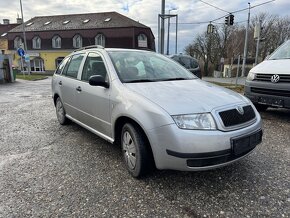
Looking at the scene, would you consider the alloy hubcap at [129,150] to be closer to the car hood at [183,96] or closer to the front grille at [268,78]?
the car hood at [183,96]

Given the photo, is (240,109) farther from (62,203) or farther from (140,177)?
(62,203)

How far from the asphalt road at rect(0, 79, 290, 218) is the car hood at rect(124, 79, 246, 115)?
945 millimetres

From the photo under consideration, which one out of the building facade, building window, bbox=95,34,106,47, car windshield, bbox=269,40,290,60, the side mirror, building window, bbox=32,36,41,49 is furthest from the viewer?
building window, bbox=32,36,41,49

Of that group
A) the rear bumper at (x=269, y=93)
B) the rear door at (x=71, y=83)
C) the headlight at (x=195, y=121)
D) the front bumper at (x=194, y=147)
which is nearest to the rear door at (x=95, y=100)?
the rear door at (x=71, y=83)

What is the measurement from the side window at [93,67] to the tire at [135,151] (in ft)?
3.25

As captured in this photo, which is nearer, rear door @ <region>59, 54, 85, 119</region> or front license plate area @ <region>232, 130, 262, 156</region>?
front license plate area @ <region>232, 130, 262, 156</region>

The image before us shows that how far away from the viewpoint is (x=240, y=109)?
294 centimetres

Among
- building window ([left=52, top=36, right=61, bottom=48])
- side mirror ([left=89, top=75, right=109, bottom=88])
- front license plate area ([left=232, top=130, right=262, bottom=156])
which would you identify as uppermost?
building window ([left=52, top=36, right=61, bottom=48])

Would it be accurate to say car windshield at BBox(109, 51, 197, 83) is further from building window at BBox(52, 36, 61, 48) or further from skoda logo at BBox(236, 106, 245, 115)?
building window at BBox(52, 36, 61, 48)

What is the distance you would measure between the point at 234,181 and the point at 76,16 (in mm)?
43879

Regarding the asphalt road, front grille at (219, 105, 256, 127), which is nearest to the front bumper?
front grille at (219, 105, 256, 127)

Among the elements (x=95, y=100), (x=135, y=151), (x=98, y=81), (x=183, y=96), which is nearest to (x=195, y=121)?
(x=183, y=96)

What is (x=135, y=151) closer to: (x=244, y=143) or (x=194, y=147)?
(x=194, y=147)

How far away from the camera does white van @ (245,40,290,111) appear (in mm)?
5259
